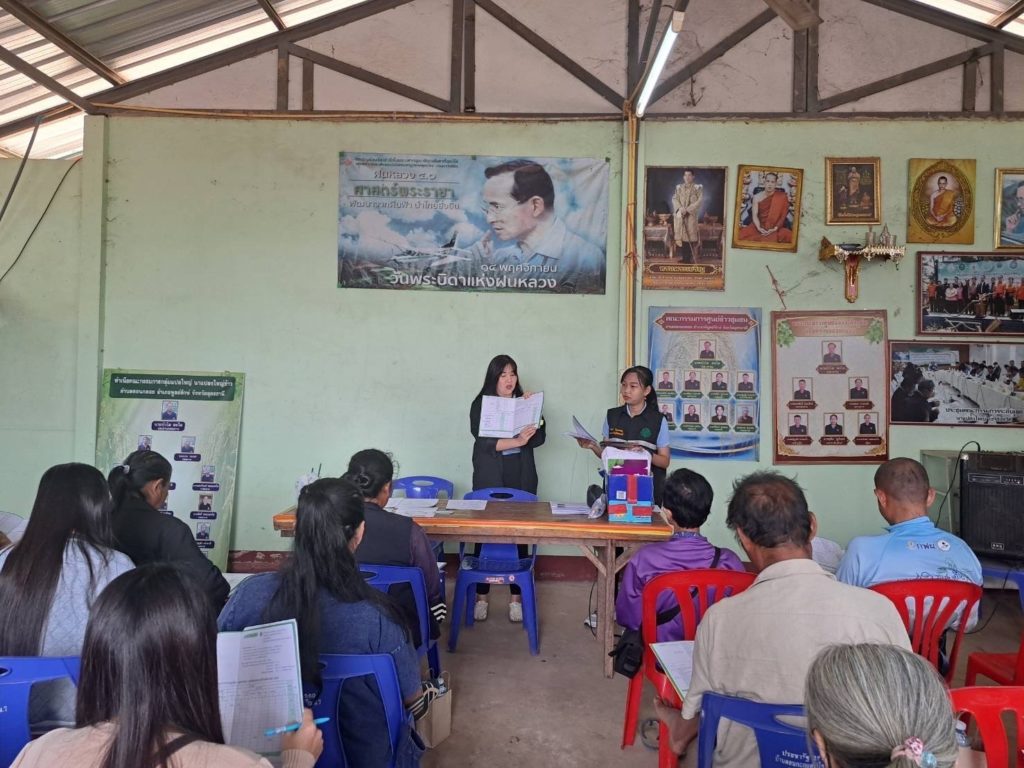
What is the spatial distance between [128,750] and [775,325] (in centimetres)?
476

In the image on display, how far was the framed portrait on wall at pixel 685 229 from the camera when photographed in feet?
16.2

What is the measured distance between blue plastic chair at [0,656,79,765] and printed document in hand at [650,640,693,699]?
4.72 feet

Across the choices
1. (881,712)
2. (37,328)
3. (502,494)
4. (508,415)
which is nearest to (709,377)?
(508,415)

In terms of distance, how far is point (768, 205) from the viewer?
4.94m

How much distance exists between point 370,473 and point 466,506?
40.7 inches

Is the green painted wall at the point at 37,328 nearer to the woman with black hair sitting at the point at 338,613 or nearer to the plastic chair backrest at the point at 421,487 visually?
the plastic chair backrest at the point at 421,487

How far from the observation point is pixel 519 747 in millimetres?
2713

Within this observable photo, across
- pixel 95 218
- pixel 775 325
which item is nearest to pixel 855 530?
pixel 775 325

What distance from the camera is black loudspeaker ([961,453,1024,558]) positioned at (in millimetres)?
4145

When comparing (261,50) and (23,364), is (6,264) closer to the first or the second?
(23,364)

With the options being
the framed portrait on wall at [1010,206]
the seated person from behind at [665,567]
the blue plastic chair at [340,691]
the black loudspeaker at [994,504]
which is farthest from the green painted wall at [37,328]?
the framed portrait on wall at [1010,206]

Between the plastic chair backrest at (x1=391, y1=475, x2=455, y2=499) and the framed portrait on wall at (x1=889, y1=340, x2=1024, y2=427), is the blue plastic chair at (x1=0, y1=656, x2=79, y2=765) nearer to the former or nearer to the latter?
the plastic chair backrest at (x1=391, y1=475, x2=455, y2=499)

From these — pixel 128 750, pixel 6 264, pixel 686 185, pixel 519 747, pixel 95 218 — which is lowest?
pixel 519 747

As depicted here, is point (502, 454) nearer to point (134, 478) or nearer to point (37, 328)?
point (134, 478)
